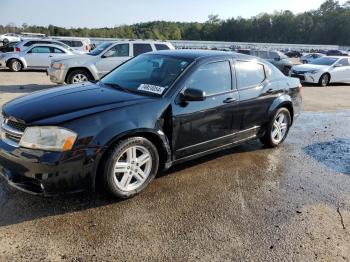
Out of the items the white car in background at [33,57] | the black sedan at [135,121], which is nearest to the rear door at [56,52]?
the white car in background at [33,57]

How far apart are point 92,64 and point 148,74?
299 inches

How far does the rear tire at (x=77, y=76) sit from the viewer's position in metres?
11.9

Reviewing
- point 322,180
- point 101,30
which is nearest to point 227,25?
point 101,30

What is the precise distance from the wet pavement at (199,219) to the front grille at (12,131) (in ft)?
2.20

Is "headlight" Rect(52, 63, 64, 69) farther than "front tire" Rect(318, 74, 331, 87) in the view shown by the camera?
No

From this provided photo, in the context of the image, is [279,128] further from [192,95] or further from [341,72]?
[341,72]

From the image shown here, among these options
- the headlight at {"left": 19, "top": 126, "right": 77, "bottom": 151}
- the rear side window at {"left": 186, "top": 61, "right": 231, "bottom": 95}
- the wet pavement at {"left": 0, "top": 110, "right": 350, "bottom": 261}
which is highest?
the rear side window at {"left": 186, "top": 61, "right": 231, "bottom": 95}

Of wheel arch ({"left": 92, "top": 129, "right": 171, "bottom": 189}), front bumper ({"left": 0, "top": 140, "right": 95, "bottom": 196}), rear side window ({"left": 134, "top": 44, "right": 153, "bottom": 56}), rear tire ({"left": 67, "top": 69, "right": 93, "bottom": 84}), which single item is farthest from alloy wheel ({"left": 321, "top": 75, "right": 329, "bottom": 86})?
front bumper ({"left": 0, "top": 140, "right": 95, "bottom": 196})

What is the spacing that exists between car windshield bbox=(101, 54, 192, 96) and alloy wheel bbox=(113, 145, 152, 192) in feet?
2.51

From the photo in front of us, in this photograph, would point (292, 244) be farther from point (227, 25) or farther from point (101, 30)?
point (227, 25)

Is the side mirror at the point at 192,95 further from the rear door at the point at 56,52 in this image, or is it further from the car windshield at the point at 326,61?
the car windshield at the point at 326,61

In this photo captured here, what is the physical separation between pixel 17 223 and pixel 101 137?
1146 millimetres

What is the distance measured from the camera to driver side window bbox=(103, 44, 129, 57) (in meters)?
12.5

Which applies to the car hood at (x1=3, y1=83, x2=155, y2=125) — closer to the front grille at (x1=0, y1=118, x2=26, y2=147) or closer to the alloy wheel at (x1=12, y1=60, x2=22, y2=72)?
the front grille at (x1=0, y1=118, x2=26, y2=147)
